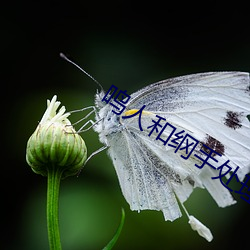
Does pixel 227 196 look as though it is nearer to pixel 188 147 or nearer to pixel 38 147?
pixel 188 147

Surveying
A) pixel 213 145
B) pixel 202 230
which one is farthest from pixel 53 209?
pixel 213 145

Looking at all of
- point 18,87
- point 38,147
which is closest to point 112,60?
point 18,87

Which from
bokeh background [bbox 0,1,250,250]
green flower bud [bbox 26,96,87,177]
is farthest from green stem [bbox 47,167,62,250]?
bokeh background [bbox 0,1,250,250]

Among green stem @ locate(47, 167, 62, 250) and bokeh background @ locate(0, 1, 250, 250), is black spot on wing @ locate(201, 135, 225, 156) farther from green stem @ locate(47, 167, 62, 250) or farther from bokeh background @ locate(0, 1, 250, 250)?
bokeh background @ locate(0, 1, 250, 250)

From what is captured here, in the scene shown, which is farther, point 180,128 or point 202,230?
point 180,128

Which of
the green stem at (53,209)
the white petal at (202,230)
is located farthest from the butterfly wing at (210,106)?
the green stem at (53,209)

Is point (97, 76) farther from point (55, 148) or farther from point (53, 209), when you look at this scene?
point (53, 209)

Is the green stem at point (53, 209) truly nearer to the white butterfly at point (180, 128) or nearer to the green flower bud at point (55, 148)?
the green flower bud at point (55, 148)
